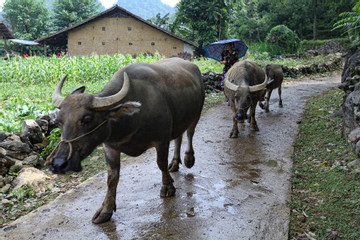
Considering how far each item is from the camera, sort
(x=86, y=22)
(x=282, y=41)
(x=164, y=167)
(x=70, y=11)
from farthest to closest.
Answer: (x=70, y=11) < (x=282, y=41) < (x=86, y=22) < (x=164, y=167)

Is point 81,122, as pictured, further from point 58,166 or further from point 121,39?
point 121,39

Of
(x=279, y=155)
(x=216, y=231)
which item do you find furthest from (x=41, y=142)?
(x=279, y=155)

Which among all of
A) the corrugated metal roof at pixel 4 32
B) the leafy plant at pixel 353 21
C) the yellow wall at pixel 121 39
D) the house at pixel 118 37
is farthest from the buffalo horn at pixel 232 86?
the corrugated metal roof at pixel 4 32

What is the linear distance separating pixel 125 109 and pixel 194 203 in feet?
4.90

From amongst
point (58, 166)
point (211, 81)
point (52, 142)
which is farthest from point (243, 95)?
point (211, 81)

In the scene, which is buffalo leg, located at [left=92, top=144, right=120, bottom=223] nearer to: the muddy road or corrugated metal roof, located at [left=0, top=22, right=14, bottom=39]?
the muddy road

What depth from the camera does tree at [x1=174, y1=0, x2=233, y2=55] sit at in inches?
883

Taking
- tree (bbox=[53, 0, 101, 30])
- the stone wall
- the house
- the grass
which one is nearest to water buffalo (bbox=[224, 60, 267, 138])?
the grass

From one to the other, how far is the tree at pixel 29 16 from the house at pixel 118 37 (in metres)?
15.5

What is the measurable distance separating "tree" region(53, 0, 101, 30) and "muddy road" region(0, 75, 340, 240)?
32.3 meters

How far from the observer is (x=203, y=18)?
23.3m

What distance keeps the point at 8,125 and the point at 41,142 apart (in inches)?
25.4

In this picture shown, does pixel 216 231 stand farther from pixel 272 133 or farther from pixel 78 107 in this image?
pixel 272 133

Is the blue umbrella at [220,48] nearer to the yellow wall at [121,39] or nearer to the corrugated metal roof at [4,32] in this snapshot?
the yellow wall at [121,39]
